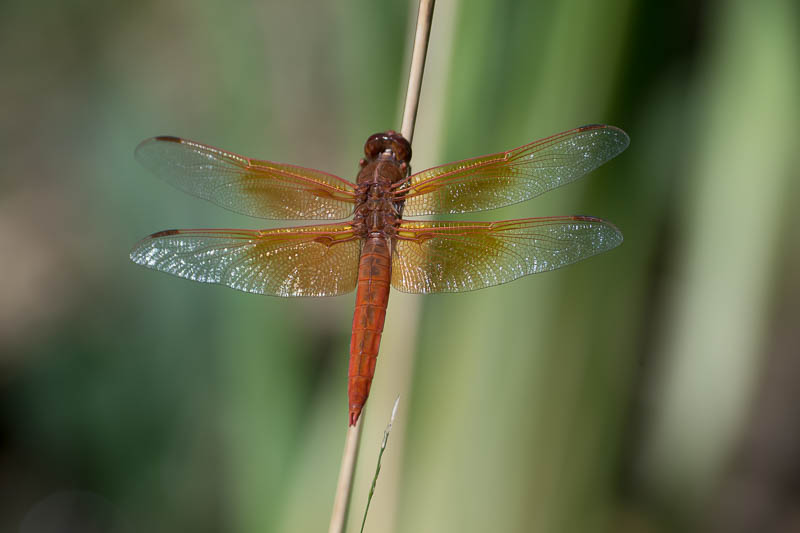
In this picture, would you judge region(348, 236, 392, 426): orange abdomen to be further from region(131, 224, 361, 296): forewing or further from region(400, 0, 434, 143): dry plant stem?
region(400, 0, 434, 143): dry plant stem

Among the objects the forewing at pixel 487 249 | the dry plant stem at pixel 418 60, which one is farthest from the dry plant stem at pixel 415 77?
the forewing at pixel 487 249

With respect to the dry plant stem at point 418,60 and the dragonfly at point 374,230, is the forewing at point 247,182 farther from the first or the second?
the dry plant stem at point 418,60

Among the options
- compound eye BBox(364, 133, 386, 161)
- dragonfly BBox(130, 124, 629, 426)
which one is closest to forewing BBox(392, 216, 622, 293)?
dragonfly BBox(130, 124, 629, 426)

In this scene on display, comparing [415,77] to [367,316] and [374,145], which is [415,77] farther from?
[367,316]

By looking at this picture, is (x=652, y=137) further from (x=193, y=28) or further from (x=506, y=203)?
(x=193, y=28)

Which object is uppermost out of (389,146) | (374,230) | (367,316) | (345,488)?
(389,146)

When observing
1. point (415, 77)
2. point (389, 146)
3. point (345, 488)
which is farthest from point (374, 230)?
point (345, 488)

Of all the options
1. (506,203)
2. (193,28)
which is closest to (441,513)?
(506,203)
